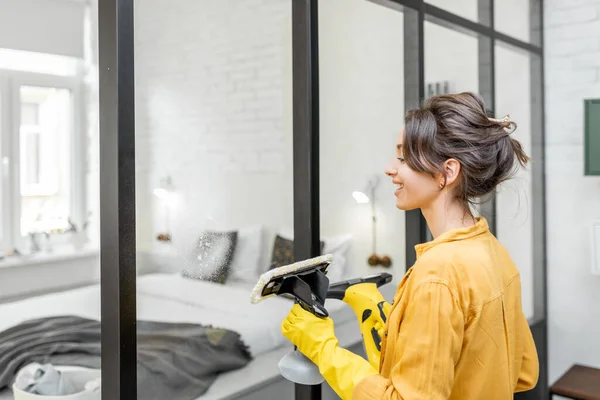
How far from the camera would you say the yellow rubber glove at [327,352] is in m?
1.13

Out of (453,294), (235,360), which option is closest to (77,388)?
(235,360)

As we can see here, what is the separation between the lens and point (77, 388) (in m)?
1.84

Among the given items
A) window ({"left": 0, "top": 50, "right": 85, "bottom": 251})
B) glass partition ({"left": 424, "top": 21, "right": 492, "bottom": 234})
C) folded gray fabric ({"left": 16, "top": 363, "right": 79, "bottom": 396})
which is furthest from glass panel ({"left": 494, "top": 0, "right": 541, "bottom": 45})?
folded gray fabric ({"left": 16, "top": 363, "right": 79, "bottom": 396})

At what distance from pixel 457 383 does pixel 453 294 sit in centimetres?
20

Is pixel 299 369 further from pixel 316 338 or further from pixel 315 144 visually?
pixel 315 144

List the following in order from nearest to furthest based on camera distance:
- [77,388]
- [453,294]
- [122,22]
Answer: [453,294]
[122,22]
[77,388]

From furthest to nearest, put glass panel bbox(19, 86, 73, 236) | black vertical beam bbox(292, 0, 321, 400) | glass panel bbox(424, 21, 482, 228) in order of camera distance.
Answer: glass panel bbox(19, 86, 73, 236), glass panel bbox(424, 21, 482, 228), black vertical beam bbox(292, 0, 321, 400)

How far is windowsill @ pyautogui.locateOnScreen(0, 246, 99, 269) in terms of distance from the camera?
8.97 ft

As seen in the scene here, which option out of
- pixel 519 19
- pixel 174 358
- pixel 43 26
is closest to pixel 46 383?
pixel 174 358

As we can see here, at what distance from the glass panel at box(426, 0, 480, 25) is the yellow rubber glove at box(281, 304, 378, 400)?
177cm

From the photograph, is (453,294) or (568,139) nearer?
(453,294)

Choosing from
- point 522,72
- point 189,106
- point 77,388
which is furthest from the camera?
point 522,72

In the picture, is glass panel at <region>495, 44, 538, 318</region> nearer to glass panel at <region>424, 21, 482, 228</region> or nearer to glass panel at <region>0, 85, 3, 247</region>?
glass panel at <region>424, 21, 482, 228</region>

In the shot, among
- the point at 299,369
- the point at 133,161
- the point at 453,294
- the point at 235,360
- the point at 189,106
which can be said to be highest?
the point at 189,106
